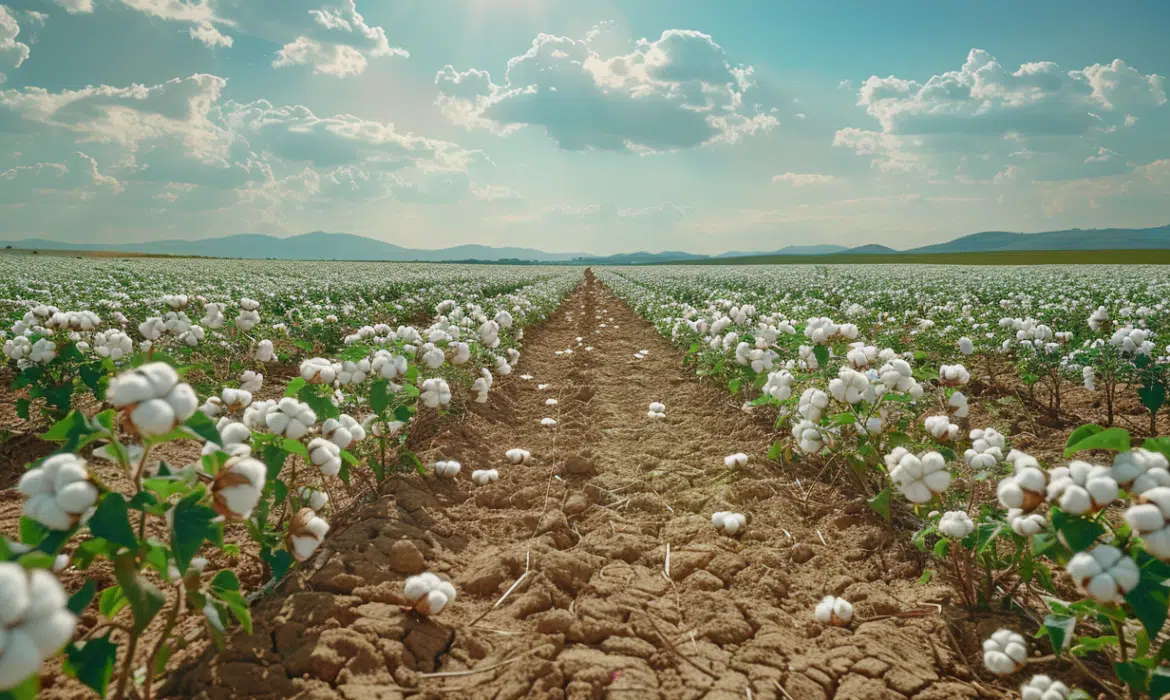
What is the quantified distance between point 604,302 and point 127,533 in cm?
2042

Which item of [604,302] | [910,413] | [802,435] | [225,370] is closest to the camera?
[802,435]

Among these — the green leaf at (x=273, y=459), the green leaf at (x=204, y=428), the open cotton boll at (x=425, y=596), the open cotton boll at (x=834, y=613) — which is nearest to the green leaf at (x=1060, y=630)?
the open cotton boll at (x=834, y=613)

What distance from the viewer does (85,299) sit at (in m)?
10.5

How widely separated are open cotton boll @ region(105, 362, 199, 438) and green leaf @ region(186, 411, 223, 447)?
62 mm

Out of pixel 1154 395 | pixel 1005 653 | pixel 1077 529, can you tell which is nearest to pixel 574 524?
pixel 1005 653

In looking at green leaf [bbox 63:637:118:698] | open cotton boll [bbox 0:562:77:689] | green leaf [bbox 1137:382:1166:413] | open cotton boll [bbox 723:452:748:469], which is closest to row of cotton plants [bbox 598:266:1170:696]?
green leaf [bbox 1137:382:1166:413]

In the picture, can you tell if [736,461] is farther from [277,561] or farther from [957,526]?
[277,561]

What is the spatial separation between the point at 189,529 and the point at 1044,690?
2.60 metres

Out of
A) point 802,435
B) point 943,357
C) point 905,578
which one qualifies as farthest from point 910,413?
point 943,357

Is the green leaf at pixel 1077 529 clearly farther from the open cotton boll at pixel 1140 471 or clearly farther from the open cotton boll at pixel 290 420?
the open cotton boll at pixel 290 420

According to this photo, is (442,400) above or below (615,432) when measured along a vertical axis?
above

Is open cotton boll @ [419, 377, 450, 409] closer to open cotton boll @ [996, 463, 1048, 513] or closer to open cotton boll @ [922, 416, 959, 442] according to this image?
open cotton boll @ [922, 416, 959, 442]

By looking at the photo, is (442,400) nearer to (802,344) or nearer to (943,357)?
(802,344)

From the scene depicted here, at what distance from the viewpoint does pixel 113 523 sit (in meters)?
1.39
